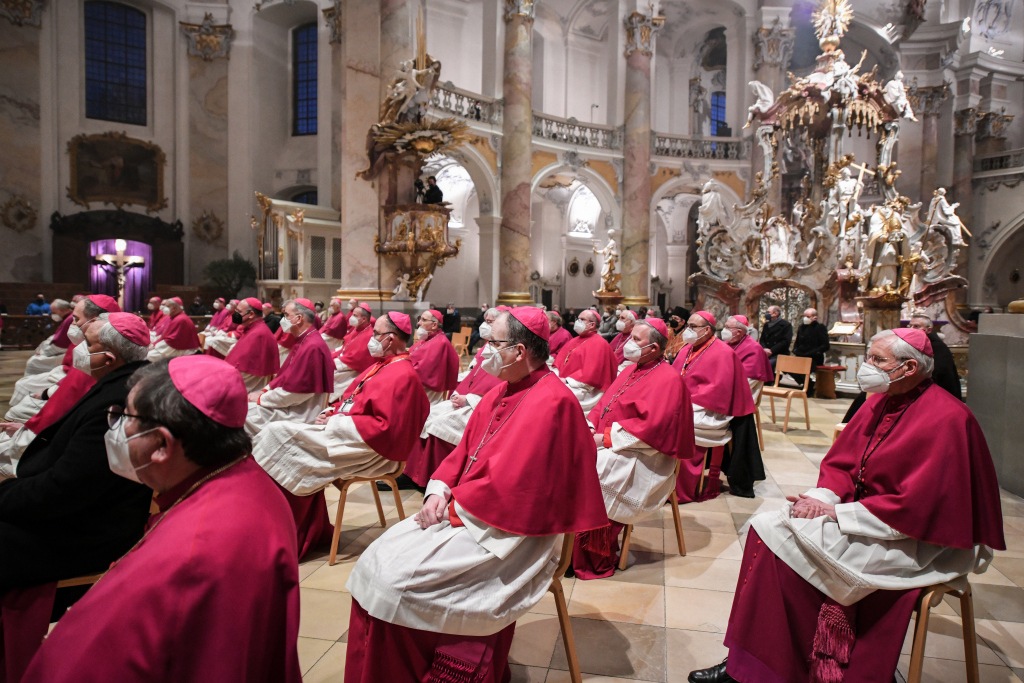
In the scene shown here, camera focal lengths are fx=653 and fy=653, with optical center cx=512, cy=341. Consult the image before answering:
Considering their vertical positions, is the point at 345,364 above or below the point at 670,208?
below

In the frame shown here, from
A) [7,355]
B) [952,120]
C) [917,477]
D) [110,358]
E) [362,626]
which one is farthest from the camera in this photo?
[952,120]

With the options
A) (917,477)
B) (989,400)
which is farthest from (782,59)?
(917,477)

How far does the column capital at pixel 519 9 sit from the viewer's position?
694 inches

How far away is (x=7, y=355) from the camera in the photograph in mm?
14922

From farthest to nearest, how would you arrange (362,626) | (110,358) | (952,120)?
(952,120) < (110,358) < (362,626)

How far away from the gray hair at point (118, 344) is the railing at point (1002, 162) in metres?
26.8

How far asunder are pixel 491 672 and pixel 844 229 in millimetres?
15911

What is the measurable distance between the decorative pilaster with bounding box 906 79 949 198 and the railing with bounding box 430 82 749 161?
565cm

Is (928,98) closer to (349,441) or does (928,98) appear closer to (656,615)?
(656,615)

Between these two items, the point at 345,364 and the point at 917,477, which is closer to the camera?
the point at 917,477

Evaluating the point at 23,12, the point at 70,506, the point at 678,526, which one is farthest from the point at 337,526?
the point at 23,12

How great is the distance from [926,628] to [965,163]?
25.4 m

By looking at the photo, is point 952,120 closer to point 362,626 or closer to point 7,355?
point 362,626

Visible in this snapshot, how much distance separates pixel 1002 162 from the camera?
22266mm
